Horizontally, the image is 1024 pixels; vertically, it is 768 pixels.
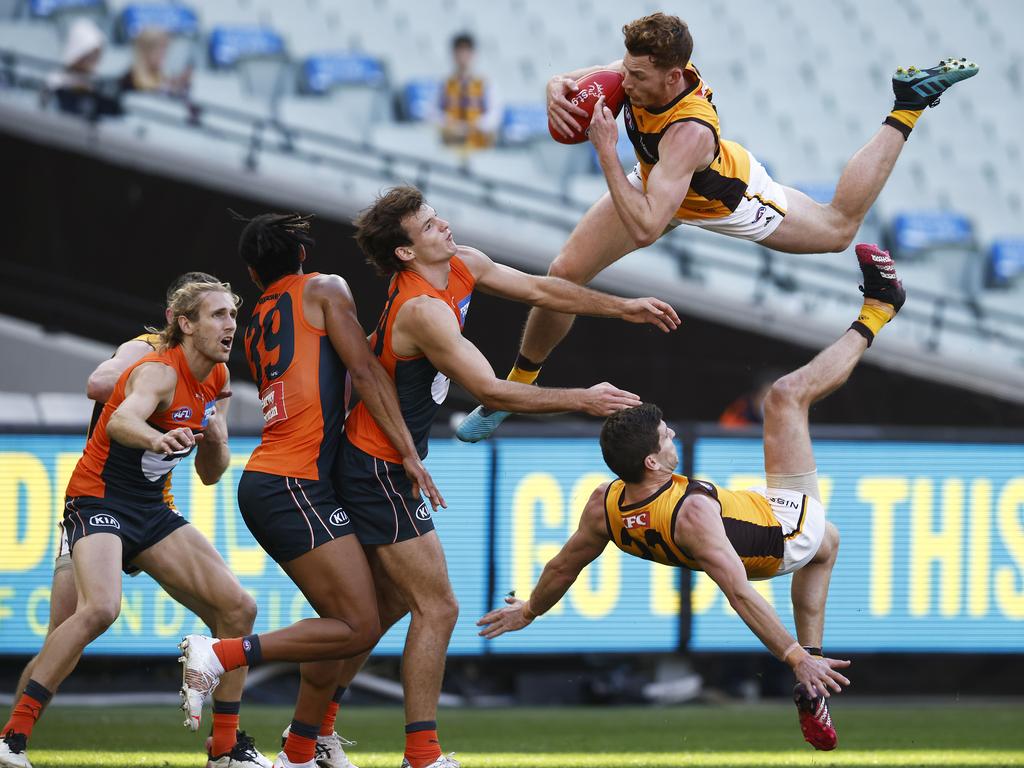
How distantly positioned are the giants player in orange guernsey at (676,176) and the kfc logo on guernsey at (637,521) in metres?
0.98

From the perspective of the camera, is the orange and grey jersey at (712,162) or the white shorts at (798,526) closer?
the orange and grey jersey at (712,162)

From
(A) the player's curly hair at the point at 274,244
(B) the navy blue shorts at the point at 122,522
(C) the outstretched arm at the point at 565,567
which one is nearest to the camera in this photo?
(A) the player's curly hair at the point at 274,244

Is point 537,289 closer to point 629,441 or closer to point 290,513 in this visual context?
point 629,441

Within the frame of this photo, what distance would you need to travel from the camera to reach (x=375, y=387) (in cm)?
571

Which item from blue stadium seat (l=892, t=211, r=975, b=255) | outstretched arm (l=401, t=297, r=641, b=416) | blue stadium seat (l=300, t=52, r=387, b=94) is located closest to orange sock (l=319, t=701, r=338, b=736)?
outstretched arm (l=401, t=297, r=641, b=416)

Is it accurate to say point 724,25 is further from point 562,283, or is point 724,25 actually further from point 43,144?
point 562,283

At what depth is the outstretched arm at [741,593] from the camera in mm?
5426

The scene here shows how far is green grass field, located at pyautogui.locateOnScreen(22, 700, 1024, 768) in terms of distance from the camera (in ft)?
23.2

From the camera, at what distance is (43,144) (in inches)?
439

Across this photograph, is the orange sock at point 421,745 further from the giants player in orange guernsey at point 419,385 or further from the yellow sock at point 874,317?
the yellow sock at point 874,317

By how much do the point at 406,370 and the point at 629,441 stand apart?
0.95 m

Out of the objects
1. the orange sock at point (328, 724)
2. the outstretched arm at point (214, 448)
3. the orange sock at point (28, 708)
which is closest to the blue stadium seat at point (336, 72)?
the outstretched arm at point (214, 448)

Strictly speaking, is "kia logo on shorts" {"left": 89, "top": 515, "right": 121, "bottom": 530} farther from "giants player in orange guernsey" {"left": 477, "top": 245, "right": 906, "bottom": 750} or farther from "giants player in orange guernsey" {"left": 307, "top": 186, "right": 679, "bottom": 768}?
"giants player in orange guernsey" {"left": 477, "top": 245, "right": 906, "bottom": 750}

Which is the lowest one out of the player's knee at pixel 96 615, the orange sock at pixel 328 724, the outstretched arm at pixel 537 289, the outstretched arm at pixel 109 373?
the orange sock at pixel 328 724
